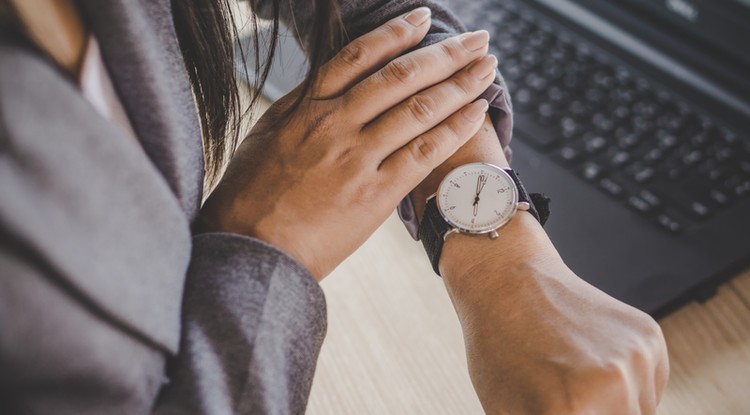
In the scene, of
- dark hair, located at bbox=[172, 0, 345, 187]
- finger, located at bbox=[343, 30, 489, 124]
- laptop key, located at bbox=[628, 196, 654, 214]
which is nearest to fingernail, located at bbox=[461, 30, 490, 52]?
finger, located at bbox=[343, 30, 489, 124]

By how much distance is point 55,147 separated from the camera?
298mm

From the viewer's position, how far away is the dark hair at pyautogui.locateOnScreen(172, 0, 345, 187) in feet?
1.51

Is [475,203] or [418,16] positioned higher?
[418,16]

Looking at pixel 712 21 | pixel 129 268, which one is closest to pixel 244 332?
pixel 129 268

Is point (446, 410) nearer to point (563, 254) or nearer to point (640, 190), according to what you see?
point (563, 254)

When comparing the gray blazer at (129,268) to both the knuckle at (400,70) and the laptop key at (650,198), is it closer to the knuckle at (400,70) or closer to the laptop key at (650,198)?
the knuckle at (400,70)

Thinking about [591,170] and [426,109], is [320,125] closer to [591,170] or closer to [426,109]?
[426,109]

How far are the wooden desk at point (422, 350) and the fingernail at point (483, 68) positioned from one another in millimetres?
183

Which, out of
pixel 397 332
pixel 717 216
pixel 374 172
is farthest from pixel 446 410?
pixel 717 216

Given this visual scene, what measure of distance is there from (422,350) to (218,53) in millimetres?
295

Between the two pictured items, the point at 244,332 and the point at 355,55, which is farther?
the point at 355,55

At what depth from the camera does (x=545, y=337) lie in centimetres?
40

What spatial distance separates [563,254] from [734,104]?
0.27 m

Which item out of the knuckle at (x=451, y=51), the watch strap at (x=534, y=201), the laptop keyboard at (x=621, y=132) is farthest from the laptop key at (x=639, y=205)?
the knuckle at (x=451, y=51)
